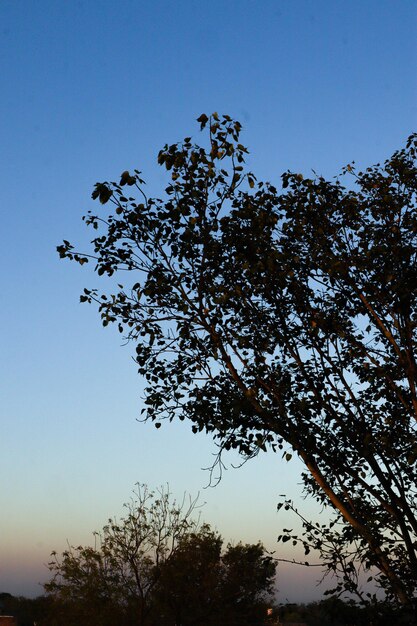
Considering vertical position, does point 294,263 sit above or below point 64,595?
above

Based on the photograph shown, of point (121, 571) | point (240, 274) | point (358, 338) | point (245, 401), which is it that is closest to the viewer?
point (245, 401)

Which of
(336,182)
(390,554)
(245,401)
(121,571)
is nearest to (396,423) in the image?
(390,554)

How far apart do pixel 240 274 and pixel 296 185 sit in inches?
89.2

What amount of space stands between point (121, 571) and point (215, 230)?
27.1 m

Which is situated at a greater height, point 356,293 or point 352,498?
point 356,293

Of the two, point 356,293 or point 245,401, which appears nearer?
point 245,401

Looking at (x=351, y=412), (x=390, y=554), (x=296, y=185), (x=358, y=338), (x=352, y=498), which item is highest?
(x=296, y=185)

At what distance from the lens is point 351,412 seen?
1238cm

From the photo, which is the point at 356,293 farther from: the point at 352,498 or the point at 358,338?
the point at 352,498

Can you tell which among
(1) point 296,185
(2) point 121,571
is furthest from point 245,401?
(2) point 121,571

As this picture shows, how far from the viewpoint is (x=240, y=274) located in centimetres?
1205

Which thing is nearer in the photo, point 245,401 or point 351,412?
point 245,401

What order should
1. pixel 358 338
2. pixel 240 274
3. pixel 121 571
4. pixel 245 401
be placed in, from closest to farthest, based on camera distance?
pixel 245 401, pixel 240 274, pixel 358 338, pixel 121 571

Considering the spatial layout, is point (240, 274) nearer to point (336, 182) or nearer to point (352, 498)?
point (336, 182)
